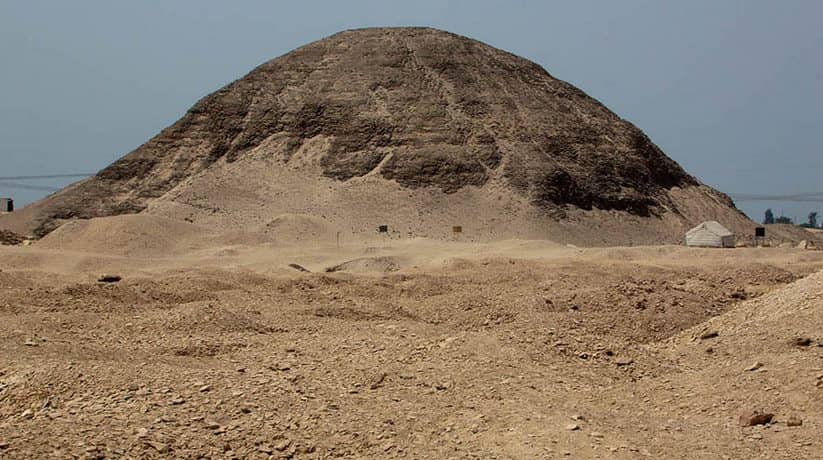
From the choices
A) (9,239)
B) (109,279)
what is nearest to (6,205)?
(9,239)

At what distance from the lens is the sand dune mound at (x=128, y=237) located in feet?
75.8

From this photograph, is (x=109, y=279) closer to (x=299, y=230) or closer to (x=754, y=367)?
(x=754, y=367)

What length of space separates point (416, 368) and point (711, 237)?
22397mm

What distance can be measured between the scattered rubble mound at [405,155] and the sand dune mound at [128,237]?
6994 millimetres

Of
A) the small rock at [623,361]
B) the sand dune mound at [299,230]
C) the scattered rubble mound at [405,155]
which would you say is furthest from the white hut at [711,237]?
the small rock at [623,361]

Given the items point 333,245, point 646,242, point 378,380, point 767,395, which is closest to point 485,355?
point 378,380

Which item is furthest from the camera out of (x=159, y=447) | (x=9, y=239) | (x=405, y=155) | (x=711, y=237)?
(x=405, y=155)

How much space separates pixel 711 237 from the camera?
93.8 ft

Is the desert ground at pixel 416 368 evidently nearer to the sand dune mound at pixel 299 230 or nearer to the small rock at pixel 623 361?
the small rock at pixel 623 361

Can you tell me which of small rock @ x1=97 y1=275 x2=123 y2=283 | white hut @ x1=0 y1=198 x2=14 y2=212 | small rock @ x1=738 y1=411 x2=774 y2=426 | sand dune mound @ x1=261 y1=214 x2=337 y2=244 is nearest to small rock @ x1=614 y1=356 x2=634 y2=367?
small rock @ x1=738 y1=411 x2=774 y2=426

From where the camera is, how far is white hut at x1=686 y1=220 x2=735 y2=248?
2805cm

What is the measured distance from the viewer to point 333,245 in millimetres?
26141

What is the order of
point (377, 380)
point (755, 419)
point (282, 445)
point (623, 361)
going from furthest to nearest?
point (623, 361) < point (377, 380) < point (755, 419) < point (282, 445)

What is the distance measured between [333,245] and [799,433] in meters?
20.3
